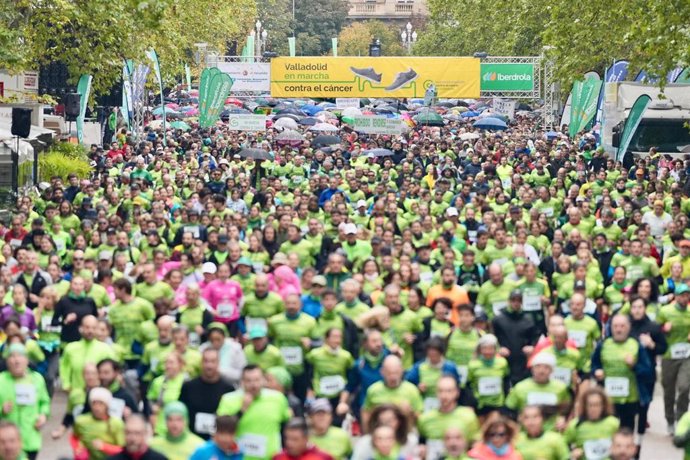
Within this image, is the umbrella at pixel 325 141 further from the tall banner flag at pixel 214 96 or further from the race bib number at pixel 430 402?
the race bib number at pixel 430 402

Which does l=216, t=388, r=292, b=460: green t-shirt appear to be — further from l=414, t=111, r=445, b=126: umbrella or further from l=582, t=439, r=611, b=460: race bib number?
l=414, t=111, r=445, b=126: umbrella

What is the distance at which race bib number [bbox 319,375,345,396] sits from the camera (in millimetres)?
12086

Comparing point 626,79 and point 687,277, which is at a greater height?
point 626,79

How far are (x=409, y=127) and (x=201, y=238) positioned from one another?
31.4 metres

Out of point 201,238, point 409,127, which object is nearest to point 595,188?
point 201,238

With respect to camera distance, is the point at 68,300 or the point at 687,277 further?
the point at 687,277

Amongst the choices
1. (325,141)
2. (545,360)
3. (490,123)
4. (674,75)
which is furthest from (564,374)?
(490,123)

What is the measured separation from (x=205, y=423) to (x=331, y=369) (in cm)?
143

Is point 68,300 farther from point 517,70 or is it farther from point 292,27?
point 292,27

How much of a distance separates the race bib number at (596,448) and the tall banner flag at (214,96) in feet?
93.7

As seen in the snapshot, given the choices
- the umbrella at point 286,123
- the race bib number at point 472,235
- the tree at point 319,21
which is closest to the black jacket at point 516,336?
the race bib number at point 472,235

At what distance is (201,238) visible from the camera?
63.2 ft

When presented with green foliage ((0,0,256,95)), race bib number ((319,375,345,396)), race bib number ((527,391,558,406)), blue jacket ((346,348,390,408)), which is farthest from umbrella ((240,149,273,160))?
race bib number ((527,391,558,406))

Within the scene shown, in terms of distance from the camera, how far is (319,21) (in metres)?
122
